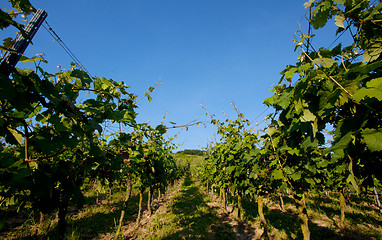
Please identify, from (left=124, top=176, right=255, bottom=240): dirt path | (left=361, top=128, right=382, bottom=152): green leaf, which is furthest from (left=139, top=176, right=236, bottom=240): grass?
(left=361, top=128, right=382, bottom=152): green leaf

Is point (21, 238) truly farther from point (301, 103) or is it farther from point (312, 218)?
point (312, 218)

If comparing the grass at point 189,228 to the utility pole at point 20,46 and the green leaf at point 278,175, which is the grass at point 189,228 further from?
the utility pole at point 20,46

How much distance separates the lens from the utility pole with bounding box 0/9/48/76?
112 centimetres

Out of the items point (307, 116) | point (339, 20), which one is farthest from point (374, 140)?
point (339, 20)

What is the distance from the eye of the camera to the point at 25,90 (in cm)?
118

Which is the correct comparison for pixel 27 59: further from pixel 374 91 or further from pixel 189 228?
pixel 189 228

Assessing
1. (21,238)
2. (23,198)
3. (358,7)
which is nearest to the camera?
(358,7)

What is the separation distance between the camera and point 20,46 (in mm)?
1916

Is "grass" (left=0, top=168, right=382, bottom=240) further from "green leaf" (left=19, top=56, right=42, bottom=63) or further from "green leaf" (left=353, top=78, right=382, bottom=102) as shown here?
"green leaf" (left=353, top=78, right=382, bottom=102)

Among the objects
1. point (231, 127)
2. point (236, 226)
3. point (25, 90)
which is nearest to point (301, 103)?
point (25, 90)

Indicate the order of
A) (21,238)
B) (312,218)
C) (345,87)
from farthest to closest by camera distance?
(312,218), (21,238), (345,87)

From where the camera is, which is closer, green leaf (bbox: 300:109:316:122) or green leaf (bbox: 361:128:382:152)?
green leaf (bbox: 361:128:382:152)

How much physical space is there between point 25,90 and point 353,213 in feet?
46.8

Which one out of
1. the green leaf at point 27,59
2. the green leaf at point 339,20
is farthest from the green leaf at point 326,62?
the green leaf at point 27,59
